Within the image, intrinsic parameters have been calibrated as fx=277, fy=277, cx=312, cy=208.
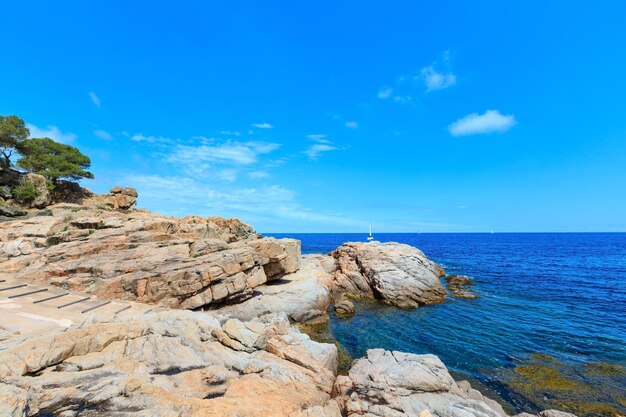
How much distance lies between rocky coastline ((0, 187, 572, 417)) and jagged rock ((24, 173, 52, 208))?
59.1 feet

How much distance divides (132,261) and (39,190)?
1399 inches

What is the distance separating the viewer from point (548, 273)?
54.0 m

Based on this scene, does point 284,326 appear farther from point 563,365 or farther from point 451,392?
point 563,365

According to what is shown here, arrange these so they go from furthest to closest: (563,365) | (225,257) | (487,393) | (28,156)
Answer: (28,156) < (225,257) < (563,365) < (487,393)

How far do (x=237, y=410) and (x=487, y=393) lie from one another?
50.1 ft

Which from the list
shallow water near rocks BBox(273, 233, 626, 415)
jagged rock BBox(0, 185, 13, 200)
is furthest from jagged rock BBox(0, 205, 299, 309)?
jagged rock BBox(0, 185, 13, 200)

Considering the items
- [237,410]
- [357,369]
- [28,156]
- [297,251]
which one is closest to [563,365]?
[357,369]

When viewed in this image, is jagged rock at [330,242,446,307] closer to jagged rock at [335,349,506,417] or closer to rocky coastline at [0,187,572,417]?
rocky coastline at [0,187,572,417]

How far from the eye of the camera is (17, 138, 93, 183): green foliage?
49.3 metres

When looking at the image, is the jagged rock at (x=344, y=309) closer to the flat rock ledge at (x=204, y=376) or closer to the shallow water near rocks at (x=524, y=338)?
the shallow water near rocks at (x=524, y=338)

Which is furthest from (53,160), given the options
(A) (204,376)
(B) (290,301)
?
(A) (204,376)

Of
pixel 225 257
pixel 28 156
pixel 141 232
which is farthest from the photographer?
pixel 28 156

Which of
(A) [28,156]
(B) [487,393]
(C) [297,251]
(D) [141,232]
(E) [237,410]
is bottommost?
(B) [487,393]

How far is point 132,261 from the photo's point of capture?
2314 cm
